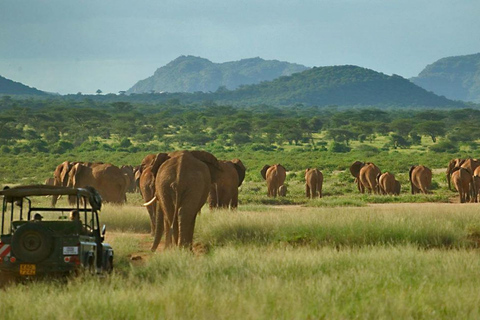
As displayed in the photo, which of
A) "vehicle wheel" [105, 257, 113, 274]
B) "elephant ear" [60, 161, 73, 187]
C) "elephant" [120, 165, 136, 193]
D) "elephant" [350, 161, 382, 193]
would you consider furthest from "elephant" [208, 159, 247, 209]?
"elephant" [120, 165, 136, 193]

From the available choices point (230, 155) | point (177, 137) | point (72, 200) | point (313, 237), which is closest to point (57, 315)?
point (313, 237)

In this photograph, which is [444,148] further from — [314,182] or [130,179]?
[314,182]

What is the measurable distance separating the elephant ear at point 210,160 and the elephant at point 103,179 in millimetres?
10657

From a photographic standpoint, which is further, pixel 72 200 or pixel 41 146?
pixel 41 146

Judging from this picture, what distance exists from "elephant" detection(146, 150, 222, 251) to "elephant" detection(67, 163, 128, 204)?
11.1 m

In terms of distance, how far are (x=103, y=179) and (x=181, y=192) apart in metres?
11.9

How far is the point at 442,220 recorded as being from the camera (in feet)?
57.3

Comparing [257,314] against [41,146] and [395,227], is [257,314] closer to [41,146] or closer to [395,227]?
[395,227]

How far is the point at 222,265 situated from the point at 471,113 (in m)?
138

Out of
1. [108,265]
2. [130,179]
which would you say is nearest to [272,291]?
[108,265]

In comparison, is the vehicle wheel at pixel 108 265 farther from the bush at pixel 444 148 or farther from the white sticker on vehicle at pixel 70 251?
the bush at pixel 444 148

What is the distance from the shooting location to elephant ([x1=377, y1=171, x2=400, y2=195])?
117 ft

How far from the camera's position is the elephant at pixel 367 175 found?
121 feet

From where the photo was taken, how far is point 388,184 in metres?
35.7
